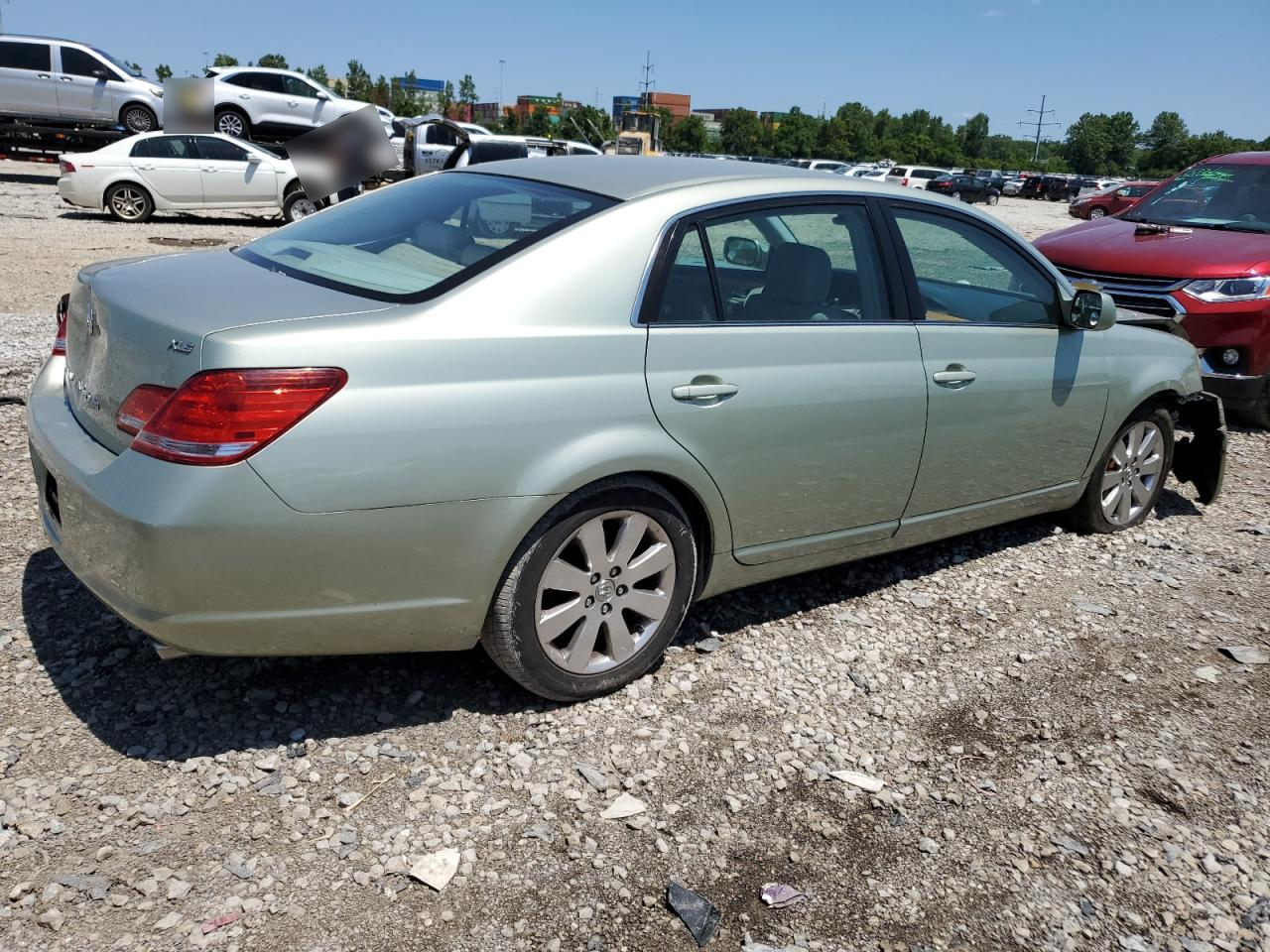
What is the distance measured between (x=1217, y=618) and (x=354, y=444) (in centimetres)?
380

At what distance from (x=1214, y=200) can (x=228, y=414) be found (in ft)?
27.4

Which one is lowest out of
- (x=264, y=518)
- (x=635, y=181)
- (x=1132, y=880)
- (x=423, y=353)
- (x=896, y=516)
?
(x=1132, y=880)

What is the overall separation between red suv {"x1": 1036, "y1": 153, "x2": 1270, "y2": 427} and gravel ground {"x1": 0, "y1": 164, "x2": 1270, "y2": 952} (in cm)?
347

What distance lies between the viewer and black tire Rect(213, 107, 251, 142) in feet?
75.2

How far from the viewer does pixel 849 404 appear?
370 cm

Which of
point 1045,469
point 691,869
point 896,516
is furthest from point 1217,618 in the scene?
point 691,869

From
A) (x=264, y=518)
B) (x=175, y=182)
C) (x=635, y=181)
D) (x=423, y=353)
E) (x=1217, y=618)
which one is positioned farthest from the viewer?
(x=175, y=182)

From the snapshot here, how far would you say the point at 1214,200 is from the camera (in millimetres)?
8383

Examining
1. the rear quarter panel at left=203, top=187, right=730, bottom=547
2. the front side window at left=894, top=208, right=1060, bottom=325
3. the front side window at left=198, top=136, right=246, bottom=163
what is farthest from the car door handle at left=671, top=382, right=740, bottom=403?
the front side window at left=198, top=136, right=246, bottom=163

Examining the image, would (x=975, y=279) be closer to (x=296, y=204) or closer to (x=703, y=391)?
(x=703, y=391)

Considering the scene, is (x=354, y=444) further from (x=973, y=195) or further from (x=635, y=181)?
(x=973, y=195)

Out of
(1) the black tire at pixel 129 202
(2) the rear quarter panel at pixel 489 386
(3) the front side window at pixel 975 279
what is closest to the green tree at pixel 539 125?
(1) the black tire at pixel 129 202

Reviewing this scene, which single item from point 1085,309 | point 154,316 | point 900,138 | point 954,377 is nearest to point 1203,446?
point 1085,309

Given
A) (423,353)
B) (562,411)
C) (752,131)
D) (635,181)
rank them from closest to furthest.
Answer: (423,353) < (562,411) < (635,181) < (752,131)
